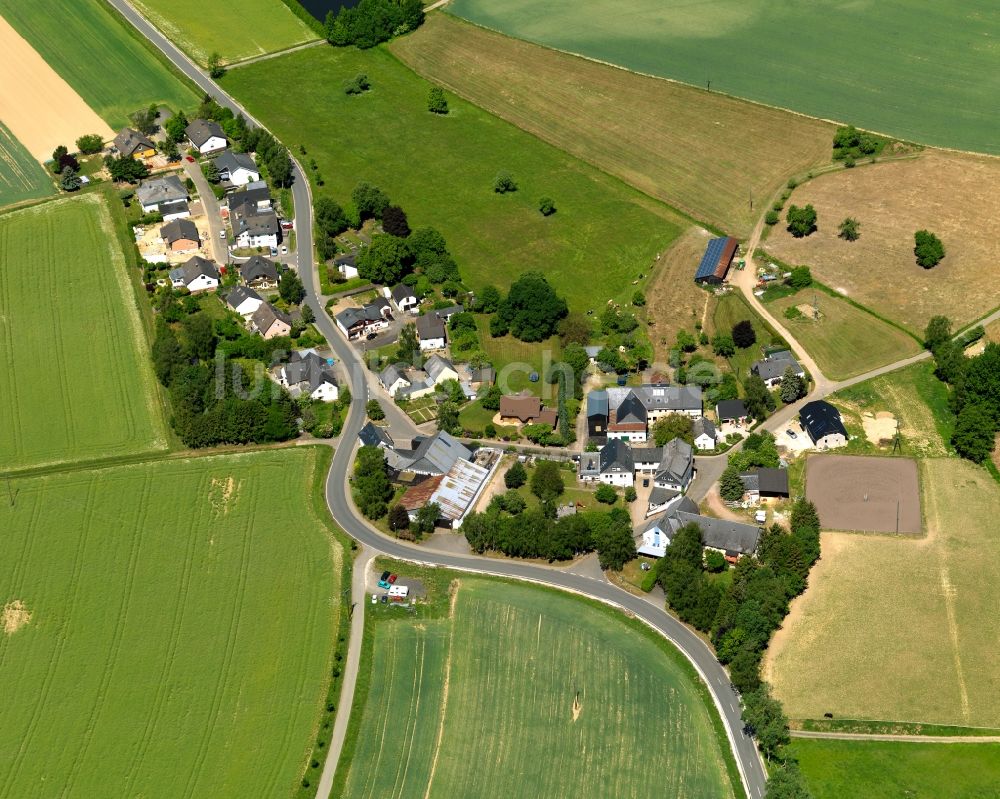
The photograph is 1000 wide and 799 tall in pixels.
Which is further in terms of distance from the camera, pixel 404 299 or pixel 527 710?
pixel 404 299

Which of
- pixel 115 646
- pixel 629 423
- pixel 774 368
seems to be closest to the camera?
pixel 115 646

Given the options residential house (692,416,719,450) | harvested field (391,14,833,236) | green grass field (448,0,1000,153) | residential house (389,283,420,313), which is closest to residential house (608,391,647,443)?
residential house (692,416,719,450)

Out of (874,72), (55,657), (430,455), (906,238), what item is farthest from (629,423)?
(874,72)

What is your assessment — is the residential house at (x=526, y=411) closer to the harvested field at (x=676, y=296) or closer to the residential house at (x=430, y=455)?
the residential house at (x=430, y=455)

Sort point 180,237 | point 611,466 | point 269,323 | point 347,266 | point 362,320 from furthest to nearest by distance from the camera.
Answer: point 180,237 < point 347,266 < point 362,320 < point 269,323 < point 611,466

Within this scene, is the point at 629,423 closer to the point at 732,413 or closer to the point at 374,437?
the point at 732,413

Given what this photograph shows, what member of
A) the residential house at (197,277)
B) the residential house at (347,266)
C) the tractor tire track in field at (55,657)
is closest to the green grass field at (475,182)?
the residential house at (347,266)
